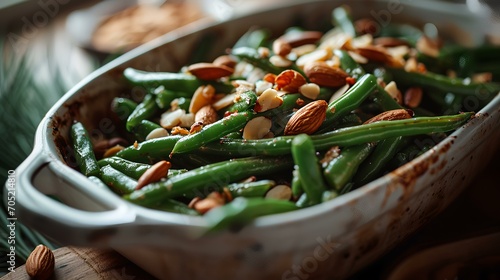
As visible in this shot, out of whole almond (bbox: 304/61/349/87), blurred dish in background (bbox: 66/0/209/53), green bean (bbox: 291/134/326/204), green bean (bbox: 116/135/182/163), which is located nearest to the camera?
green bean (bbox: 291/134/326/204)

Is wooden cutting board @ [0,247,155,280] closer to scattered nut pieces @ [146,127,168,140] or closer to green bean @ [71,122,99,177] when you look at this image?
green bean @ [71,122,99,177]

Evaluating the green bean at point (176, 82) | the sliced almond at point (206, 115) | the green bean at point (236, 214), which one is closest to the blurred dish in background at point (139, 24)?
the green bean at point (176, 82)

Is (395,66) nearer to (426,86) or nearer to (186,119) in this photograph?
(426,86)

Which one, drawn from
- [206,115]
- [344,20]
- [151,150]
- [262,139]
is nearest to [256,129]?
[262,139]

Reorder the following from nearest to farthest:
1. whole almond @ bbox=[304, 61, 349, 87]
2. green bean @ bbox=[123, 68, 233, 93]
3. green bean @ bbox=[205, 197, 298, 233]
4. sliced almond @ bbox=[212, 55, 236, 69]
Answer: green bean @ bbox=[205, 197, 298, 233]
whole almond @ bbox=[304, 61, 349, 87]
green bean @ bbox=[123, 68, 233, 93]
sliced almond @ bbox=[212, 55, 236, 69]

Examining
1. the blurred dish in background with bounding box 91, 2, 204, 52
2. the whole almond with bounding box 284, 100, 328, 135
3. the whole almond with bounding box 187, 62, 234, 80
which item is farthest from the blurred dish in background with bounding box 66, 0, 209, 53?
the whole almond with bounding box 284, 100, 328, 135

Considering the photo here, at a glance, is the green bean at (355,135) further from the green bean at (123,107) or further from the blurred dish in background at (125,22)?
the blurred dish in background at (125,22)

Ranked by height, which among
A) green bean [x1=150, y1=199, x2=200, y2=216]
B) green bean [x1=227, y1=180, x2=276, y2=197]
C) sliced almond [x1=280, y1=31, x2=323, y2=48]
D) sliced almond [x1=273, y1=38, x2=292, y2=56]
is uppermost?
sliced almond [x1=273, y1=38, x2=292, y2=56]
